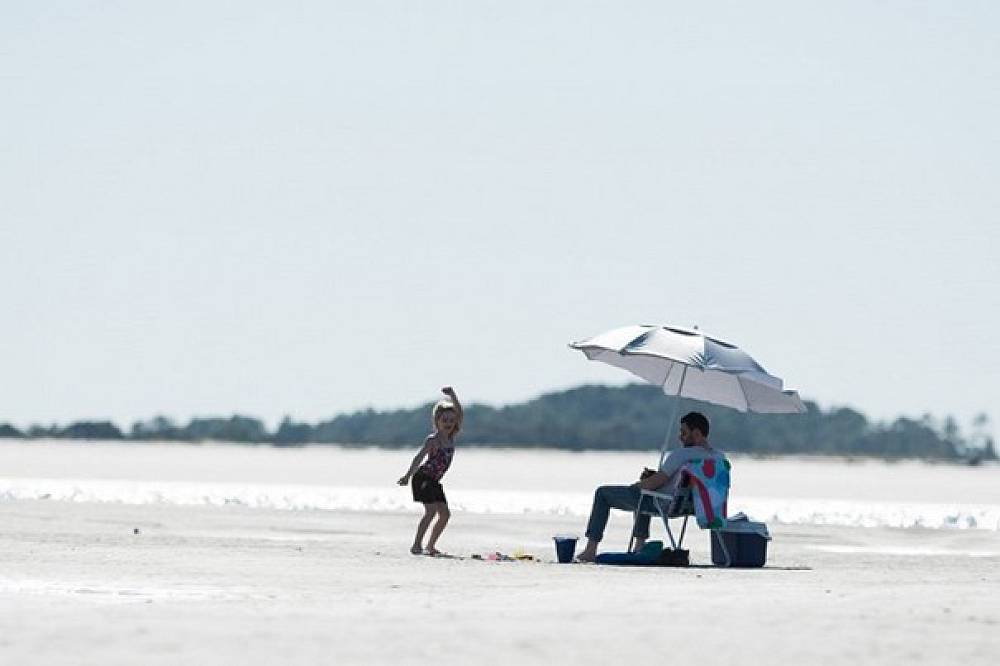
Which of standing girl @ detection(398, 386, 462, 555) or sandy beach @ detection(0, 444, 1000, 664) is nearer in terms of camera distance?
sandy beach @ detection(0, 444, 1000, 664)

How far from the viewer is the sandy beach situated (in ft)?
27.3

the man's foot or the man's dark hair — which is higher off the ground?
the man's dark hair

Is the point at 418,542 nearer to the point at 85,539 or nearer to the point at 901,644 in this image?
the point at 85,539

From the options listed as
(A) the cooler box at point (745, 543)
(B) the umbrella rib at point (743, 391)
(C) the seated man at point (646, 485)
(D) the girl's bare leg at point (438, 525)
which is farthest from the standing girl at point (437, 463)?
(B) the umbrella rib at point (743, 391)

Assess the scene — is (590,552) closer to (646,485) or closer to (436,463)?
(646,485)

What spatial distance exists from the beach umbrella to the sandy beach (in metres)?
1.38

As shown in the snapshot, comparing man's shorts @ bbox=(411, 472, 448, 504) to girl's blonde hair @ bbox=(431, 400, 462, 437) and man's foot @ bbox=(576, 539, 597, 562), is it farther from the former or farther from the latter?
man's foot @ bbox=(576, 539, 597, 562)

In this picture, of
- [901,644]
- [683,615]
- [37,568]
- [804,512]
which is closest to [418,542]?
[37,568]

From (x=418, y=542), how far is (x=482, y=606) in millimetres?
5416

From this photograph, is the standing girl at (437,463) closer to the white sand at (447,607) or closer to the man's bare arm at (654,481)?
the white sand at (447,607)

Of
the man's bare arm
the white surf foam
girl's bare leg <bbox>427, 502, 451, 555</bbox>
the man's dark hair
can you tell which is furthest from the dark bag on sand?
the white surf foam

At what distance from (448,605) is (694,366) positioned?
17.1 feet

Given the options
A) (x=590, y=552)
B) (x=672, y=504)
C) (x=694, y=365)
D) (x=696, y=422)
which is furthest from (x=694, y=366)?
(x=590, y=552)

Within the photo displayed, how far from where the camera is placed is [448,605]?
10.4m
